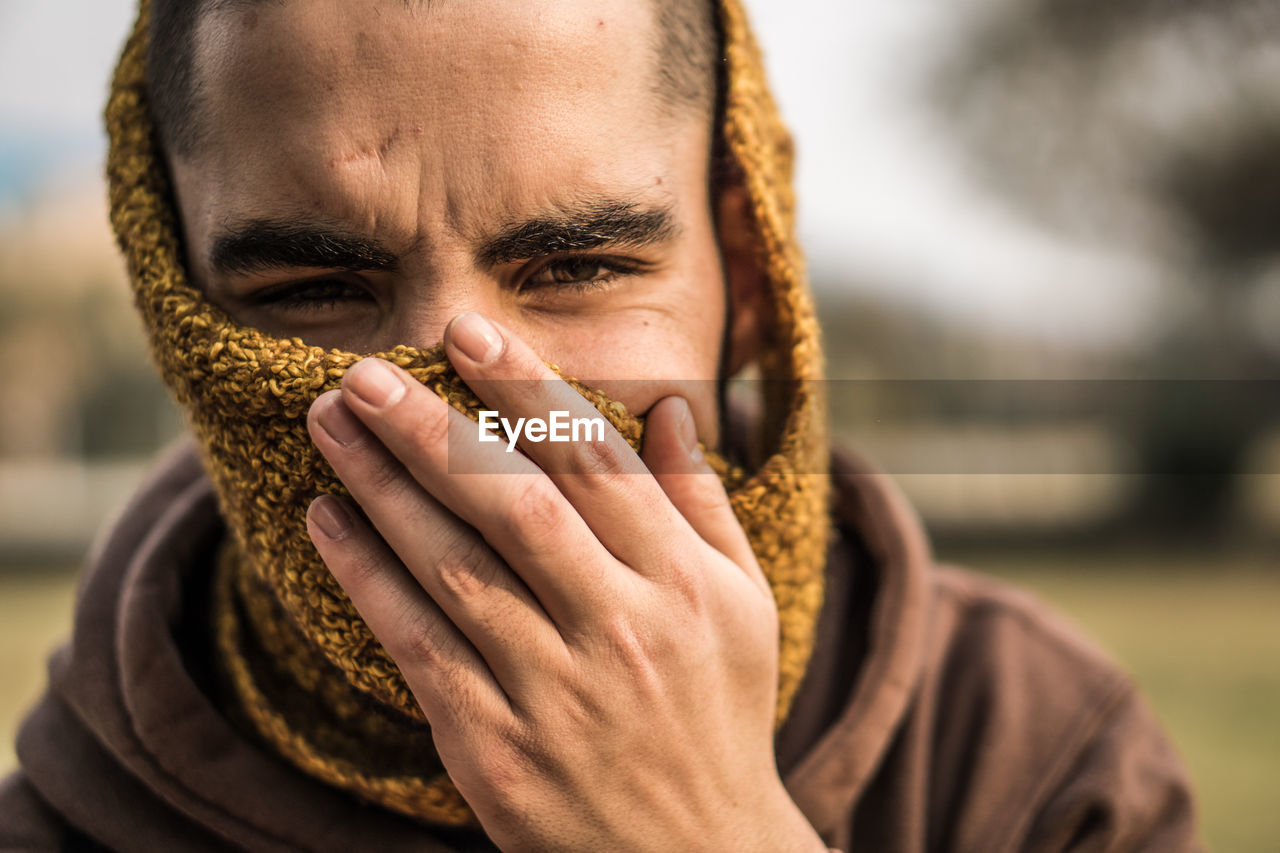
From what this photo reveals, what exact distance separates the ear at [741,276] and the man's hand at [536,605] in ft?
1.92

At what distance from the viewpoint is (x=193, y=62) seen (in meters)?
1.53

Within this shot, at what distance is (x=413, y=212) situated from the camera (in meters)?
1.36

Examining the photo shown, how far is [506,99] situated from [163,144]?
27.1 inches

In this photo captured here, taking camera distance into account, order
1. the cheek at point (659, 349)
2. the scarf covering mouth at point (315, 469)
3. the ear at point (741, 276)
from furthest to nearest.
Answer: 1. the ear at point (741, 276)
2. the cheek at point (659, 349)
3. the scarf covering mouth at point (315, 469)

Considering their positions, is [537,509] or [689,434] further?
[689,434]

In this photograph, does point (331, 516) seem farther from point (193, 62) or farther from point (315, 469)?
point (193, 62)

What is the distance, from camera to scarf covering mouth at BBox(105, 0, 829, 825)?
134 centimetres

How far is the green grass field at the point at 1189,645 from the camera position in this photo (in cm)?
535

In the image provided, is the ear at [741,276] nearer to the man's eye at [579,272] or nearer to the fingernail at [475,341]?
the man's eye at [579,272]

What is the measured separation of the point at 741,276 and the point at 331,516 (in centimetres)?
88

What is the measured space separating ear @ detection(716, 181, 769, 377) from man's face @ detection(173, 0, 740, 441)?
0.21 metres

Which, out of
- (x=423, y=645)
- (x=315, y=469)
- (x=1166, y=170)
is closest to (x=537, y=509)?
(x=423, y=645)

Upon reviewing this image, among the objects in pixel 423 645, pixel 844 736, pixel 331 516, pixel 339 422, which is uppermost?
pixel 339 422

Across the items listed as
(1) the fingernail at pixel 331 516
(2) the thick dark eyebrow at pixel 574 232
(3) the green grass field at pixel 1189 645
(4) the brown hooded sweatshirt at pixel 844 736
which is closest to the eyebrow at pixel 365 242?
(2) the thick dark eyebrow at pixel 574 232
